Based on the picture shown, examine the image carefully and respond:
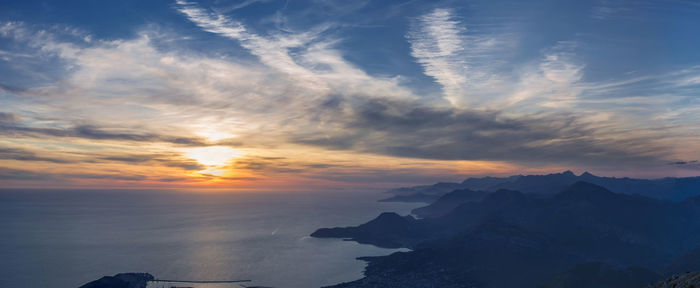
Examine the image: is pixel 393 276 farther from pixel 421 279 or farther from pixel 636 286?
pixel 636 286

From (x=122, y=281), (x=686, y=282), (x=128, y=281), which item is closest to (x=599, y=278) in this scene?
(x=686, y=282)

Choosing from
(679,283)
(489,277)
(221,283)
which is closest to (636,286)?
(489,277)

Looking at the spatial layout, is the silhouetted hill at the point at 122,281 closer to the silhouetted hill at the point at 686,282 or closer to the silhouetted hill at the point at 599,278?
the silhouetted hill at the point at 686,282

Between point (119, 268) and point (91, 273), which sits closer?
point (91, 273)

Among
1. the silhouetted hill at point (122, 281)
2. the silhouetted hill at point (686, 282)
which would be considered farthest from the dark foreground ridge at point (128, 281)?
the silhouetted hill at point (686, 282)

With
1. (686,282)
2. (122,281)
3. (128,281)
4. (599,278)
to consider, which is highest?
(686,282)

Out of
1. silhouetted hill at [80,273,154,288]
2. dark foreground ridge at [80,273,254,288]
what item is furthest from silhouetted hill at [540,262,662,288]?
silhouetted hill at [80,273,154,288]

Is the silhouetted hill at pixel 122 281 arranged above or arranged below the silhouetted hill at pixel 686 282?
below

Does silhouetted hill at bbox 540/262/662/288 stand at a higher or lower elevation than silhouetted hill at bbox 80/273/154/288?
lower

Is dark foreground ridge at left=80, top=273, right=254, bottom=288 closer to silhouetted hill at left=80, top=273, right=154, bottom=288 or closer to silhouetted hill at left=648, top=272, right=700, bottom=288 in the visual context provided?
silhouetted hill at left=80, top=273, right=154, bottom=288

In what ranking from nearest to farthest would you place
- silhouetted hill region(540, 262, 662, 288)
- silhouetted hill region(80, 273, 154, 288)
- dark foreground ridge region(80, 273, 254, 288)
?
silhouetted hill region(80, 273, 154, 288)
dark foreground ridge region(80, 273, 254, 288)
silhouetted hill region(540, 262, 662, 288)

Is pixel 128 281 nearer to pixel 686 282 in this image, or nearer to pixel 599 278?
pixel 686 282
